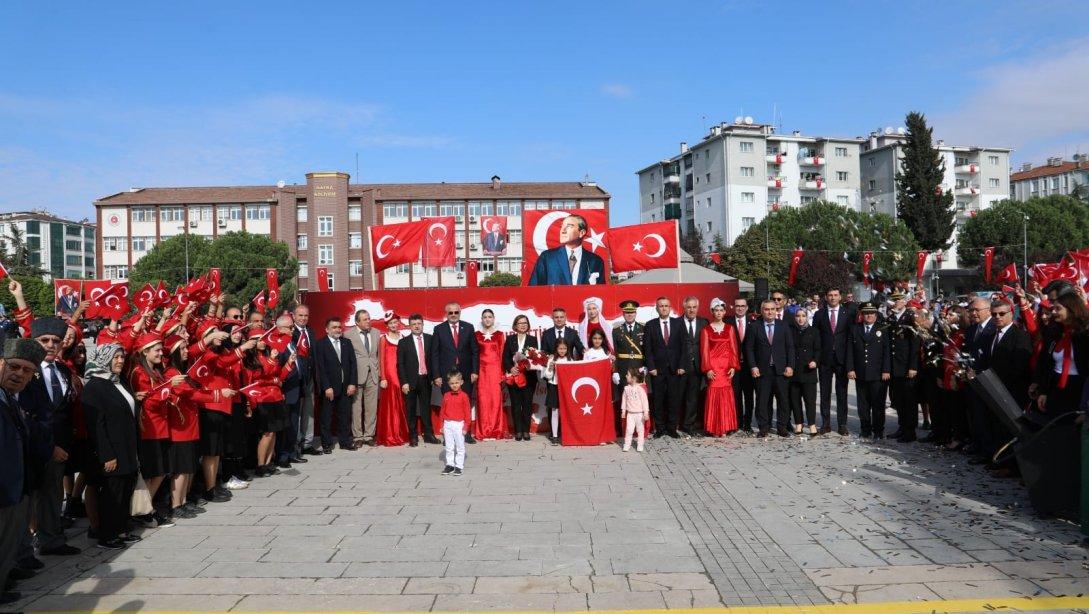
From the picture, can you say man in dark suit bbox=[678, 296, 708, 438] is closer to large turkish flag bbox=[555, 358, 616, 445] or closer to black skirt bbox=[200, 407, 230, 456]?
large turkish flag bbox=[555, 358, 616, 445]

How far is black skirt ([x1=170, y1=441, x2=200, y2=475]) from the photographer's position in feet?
21.1

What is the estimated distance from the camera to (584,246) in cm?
1318

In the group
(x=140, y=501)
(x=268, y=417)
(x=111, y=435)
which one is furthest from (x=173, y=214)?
(x=111, y=435)

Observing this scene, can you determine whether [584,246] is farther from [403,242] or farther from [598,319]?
[403,242]

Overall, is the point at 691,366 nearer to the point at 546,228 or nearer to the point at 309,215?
the point at 546,228

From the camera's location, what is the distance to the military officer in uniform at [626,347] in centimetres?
1047

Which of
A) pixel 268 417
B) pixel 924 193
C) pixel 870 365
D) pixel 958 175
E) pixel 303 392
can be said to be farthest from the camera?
pixel 958 175

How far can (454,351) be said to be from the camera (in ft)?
33.8

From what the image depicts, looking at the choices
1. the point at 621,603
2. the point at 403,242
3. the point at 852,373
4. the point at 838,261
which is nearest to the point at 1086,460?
the point at 621,603

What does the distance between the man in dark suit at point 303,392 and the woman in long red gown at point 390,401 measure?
0.96 meters

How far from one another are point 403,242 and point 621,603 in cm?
926

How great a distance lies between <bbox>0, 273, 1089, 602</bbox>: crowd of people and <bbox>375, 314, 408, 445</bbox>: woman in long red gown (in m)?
0.03

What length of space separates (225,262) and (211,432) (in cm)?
5037

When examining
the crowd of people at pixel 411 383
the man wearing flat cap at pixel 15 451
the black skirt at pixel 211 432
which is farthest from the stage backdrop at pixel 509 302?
the man wearing flat cap at pixel 15 451
